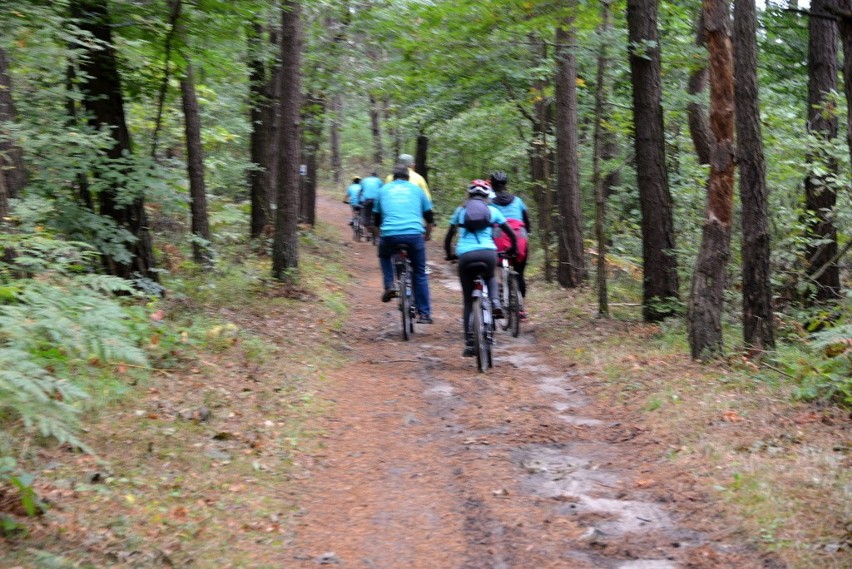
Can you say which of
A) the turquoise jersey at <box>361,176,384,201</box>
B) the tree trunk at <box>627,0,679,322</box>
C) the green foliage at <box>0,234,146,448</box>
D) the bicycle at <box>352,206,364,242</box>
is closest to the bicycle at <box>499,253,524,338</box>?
the tree trunk at <box>627,0,679,322</box>

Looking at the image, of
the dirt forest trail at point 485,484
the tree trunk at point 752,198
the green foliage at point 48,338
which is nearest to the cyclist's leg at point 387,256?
the dirt forest trail at point 485,484

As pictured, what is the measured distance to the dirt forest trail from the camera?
16.1 feet

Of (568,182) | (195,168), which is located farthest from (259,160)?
(568,182)

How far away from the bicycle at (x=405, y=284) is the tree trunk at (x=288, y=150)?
2677mm

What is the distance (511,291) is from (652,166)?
2.71 meters

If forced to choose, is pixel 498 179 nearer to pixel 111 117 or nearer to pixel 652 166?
pixel 652 166

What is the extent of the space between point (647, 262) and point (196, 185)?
8.10 meters

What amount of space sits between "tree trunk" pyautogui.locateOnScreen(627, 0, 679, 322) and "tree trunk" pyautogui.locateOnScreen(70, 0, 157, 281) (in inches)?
269

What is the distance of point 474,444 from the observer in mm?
6980

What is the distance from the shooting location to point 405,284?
37.4 feet

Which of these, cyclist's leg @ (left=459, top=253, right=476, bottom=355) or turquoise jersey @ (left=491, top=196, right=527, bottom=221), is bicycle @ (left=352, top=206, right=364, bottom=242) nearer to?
turquoise jersey @ (left=491, top=196, right=527, bottom=221)

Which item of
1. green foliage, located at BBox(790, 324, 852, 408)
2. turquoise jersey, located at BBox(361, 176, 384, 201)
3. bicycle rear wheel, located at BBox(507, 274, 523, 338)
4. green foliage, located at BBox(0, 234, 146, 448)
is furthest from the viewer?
turquoise jersey, located at BBox(361, 176, 384, 201)

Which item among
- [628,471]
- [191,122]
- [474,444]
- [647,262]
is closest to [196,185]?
[191,122]

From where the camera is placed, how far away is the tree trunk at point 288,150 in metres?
13.1
